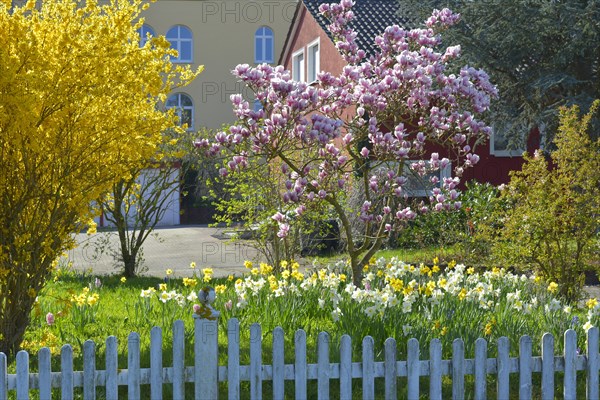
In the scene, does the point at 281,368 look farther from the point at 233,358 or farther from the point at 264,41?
the point at 264,41

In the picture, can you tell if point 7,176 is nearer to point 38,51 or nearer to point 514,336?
point 38,51

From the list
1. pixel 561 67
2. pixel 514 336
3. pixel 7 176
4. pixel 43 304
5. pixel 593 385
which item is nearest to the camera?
pixel 593 385

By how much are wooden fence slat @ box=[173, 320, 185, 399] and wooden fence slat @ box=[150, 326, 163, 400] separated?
0.09 metres

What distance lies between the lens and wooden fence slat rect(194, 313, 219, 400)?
5.00 metres

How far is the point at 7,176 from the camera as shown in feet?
19.6

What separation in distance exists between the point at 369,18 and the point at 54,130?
19576 mm

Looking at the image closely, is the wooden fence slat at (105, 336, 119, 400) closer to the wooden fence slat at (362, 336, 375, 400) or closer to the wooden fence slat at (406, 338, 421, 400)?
the wooden fence slat at (362, 336, 375, 400)

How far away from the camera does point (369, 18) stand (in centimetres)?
2453

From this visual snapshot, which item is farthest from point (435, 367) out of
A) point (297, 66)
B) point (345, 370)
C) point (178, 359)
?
point (297, 66)

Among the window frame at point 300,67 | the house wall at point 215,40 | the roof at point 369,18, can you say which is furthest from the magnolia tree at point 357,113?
the house wall at point 215,40

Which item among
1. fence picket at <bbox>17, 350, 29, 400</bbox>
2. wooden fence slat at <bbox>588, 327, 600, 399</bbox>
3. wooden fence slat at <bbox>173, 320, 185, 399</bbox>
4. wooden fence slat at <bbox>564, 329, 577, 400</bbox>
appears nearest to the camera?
fence picket at <bbox>17, 350, 29, 400</bbox>

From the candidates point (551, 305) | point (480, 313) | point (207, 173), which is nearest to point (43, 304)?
point (480, 313)

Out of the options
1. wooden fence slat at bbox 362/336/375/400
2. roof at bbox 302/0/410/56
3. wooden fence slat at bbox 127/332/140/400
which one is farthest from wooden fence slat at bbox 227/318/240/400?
roof at bbox 302/0/410/56

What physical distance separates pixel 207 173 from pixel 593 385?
23301mm
